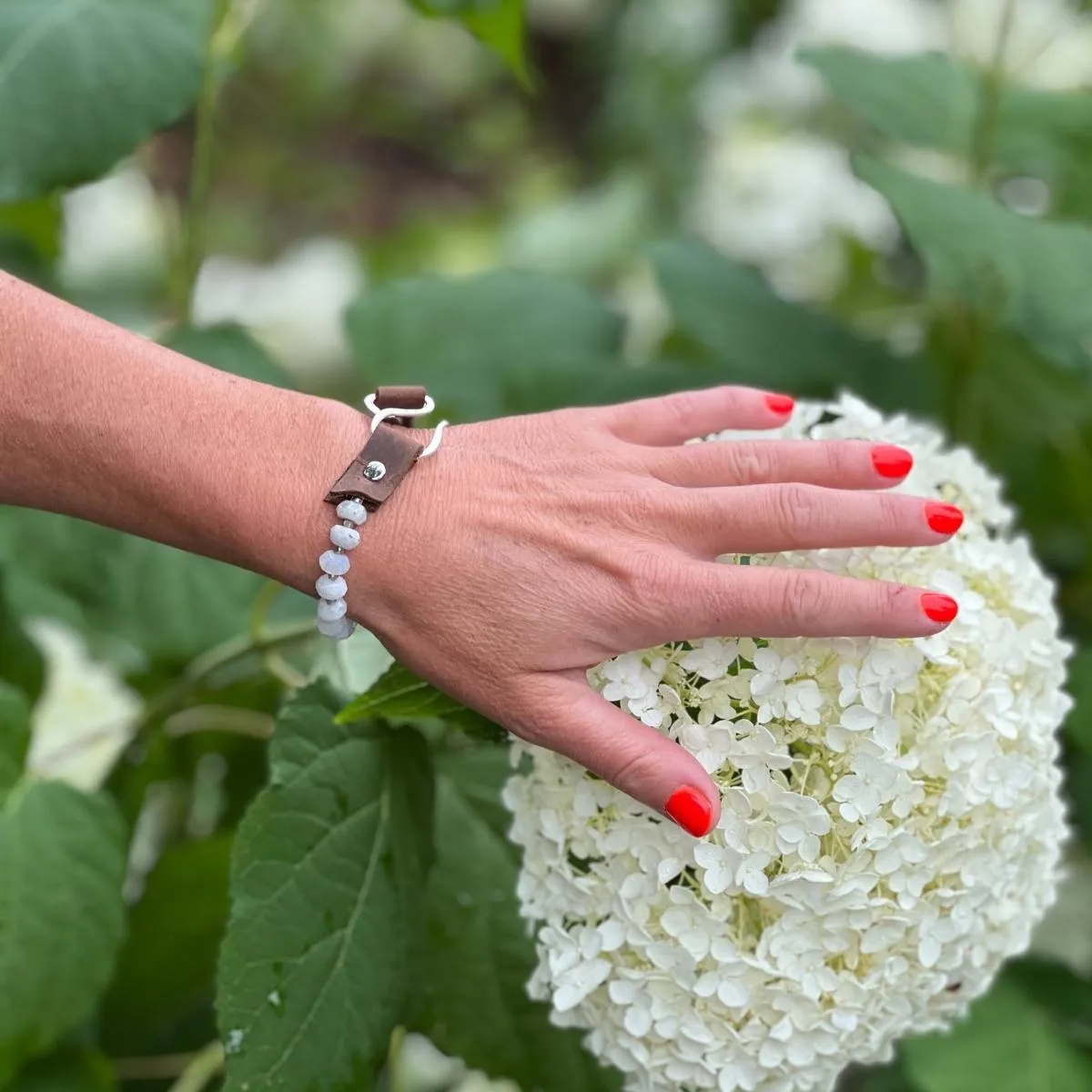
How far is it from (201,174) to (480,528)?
0.69m

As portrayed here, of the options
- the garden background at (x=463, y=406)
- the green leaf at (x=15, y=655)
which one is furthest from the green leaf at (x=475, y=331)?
the green leaf at (x=15, y=655)

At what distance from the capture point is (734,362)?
47.9 inches

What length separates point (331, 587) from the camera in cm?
69

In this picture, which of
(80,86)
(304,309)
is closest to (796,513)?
(80,86)

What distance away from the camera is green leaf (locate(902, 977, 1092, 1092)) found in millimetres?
1002

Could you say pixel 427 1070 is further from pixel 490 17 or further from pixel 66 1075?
pixel 490 17

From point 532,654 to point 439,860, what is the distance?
0.34m

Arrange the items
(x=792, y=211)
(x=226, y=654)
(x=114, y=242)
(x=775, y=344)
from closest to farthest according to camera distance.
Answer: (x=226, y=654)
(x=775, y=344)
(x=792, y=211)
(x=114, y=242)

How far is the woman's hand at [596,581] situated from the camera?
26.5 inches

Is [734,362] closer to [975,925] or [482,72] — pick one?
[975,925]

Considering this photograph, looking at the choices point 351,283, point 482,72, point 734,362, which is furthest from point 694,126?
point 734,362

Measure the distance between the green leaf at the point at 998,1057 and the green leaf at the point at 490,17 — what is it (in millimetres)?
923

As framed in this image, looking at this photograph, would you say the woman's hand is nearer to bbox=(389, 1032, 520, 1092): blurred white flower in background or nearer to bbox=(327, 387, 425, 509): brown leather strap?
bbox=(327, 387, 425, 509): brown leather strap

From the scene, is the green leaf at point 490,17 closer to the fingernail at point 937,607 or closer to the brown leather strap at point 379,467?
the brown leather strap at point 379,467
